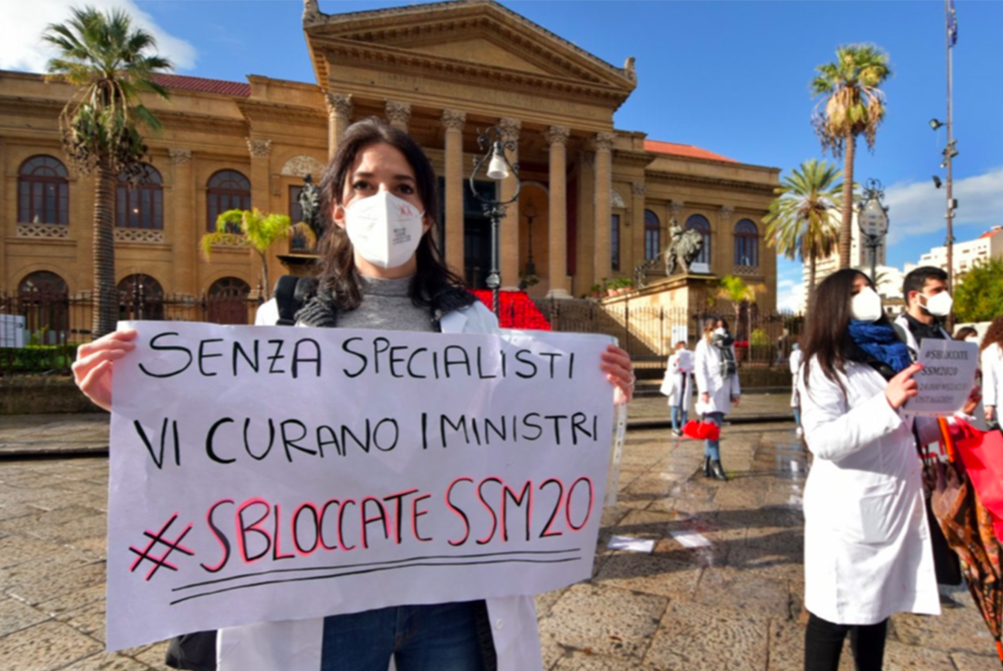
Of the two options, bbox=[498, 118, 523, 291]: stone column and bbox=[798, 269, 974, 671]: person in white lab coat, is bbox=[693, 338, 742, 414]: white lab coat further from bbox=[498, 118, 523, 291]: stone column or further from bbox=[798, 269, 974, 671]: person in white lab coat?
bbox=[498, 118, 523, 291]: stone column

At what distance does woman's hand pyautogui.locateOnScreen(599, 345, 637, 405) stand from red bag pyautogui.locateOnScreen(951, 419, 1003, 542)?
1.53 m

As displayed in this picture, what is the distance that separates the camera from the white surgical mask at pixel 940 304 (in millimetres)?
2799

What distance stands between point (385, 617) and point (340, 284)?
924 millimetres

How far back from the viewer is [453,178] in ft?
83.3

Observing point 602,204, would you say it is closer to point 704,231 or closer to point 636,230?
point 636,230

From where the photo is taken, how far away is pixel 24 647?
2.73m

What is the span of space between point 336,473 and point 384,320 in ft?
1.47

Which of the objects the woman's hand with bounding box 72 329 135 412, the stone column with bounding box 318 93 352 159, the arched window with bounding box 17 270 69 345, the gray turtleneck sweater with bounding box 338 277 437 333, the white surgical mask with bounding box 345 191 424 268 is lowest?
the woman's hand with bounding box 72 329 135 412

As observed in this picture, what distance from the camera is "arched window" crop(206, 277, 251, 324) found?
60.2 ft

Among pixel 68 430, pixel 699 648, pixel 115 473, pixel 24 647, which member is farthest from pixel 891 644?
pixel 68 430

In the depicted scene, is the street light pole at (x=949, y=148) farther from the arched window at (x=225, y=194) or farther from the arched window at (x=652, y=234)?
the arched window at (x=225, y=194)

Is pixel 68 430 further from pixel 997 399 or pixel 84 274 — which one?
pixel 84 274

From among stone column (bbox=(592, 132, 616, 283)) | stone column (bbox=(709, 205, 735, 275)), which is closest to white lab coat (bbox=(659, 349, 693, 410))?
stone column (bbox=(592, 132, 616, 283))

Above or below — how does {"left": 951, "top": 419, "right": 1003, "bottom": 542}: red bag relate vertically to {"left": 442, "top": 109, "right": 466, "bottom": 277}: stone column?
below
